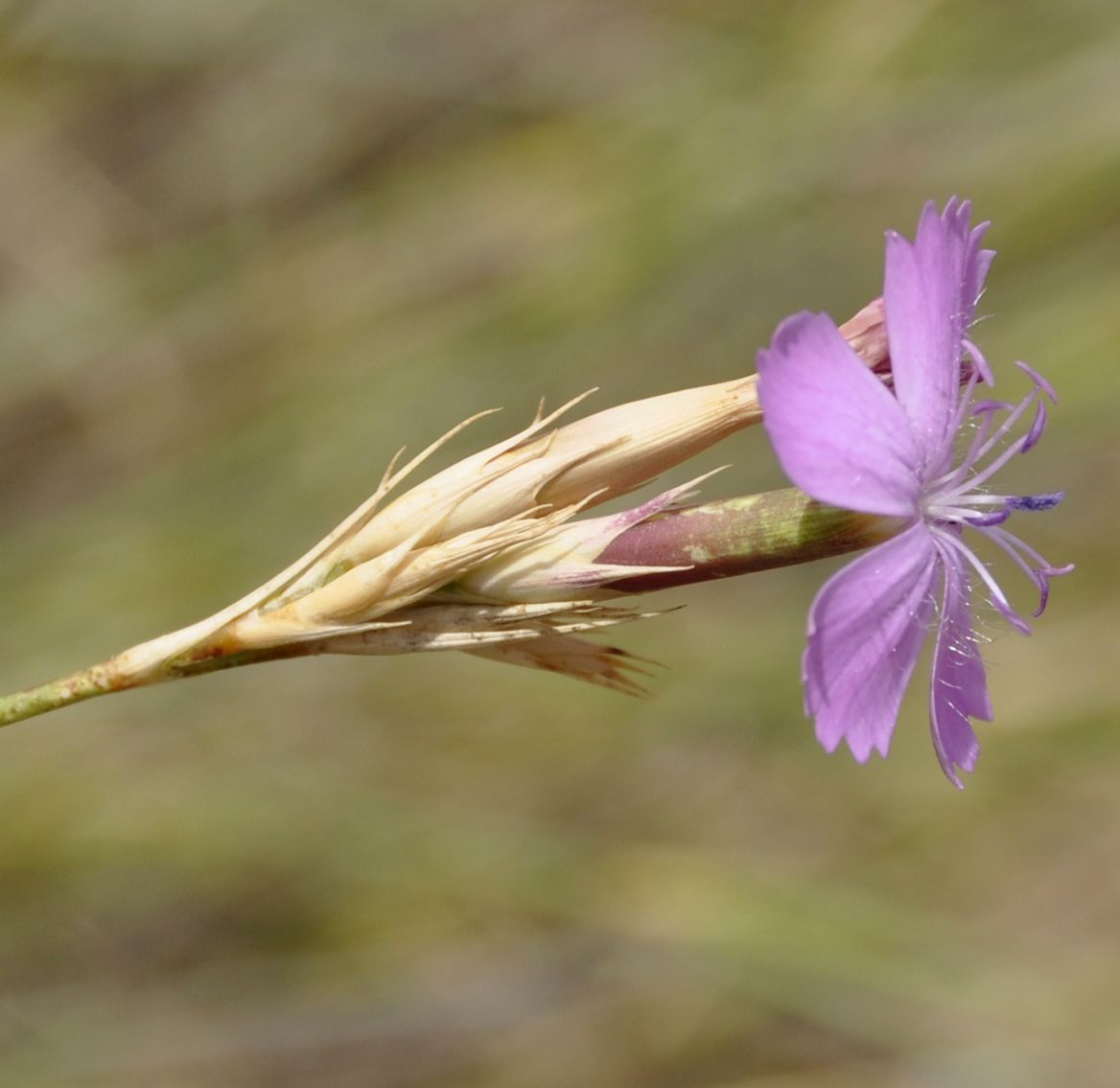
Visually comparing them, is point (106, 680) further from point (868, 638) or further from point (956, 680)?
point (956, 680)

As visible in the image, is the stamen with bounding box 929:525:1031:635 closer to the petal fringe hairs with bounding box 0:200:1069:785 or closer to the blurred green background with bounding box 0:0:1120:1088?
the petal fringe hairs with bounding box 0:200:1069:785

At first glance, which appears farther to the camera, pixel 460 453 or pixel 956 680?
pixel 460 453

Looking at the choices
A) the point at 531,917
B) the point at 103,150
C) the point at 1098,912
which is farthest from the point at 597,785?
the point at 103,150

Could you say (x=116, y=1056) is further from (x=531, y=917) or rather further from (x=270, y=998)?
(x=531, y=917)

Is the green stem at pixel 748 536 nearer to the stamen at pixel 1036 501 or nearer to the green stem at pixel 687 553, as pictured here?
the green stem at pixel 687 553

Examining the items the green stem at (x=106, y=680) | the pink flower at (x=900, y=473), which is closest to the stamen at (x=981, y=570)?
the pink flower at (x=900, y=473)

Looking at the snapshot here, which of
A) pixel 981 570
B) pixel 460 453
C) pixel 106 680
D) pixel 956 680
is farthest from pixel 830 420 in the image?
pixel 460 453
